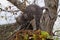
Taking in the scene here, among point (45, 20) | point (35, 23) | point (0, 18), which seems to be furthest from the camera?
point (0, 18)

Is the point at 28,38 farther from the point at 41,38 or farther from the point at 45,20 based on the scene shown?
the point at 45,20

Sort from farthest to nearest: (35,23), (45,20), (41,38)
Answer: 1. (35,23)
2. (45,20)
3. (41,38)

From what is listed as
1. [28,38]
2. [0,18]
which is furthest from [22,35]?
[0,18]

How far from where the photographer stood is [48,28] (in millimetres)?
→ 986

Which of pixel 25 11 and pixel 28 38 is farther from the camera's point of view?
pixel 25 11

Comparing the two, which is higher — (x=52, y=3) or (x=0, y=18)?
(x=52, y=3)

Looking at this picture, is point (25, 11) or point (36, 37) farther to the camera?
point (25, 11)

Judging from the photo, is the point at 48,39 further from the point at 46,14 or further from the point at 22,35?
the point at 46,14

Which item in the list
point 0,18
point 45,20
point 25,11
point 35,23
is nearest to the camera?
point 45,20

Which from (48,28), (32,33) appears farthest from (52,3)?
(32,33)

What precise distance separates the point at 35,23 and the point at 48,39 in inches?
19.7

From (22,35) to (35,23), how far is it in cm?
50

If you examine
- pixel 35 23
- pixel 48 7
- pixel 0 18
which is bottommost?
pixel 0 18

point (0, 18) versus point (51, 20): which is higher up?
point (51, 20)
